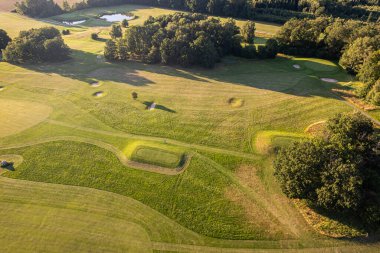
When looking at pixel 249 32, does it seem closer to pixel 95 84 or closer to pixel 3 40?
pixel 95 84

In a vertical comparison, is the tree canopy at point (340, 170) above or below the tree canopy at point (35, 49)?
below

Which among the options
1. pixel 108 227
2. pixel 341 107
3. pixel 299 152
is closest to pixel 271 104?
pixel 341 107

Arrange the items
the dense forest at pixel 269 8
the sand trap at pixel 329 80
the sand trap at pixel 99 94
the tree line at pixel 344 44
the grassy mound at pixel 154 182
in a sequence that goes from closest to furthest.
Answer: the grassy mound at pixel 154 182 < the tree line at pixel 344 44 < the sand trap at pixel 99 94 < the sand trap at pixel 329 80 < the dense forest at pixel 269 8

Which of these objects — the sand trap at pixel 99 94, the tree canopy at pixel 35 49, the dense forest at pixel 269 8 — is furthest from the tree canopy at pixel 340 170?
the dense forest at pixel 269 8

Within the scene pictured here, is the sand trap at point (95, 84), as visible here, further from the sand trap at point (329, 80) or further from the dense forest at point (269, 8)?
the dense forest at point (269, 8)

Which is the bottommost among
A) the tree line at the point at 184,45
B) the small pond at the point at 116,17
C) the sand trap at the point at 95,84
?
the sand trap at the point at 95,84
